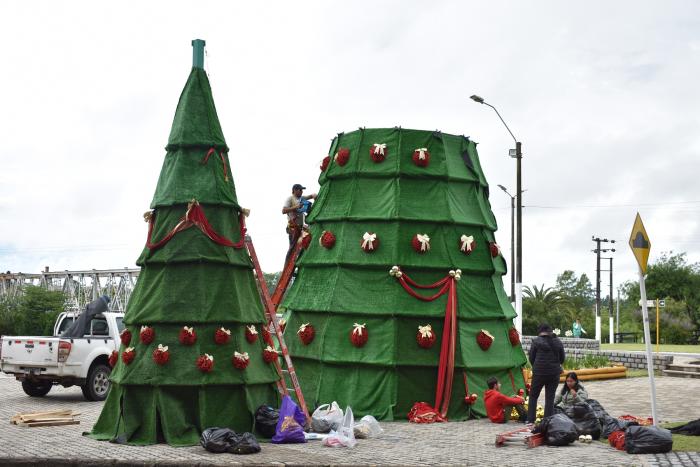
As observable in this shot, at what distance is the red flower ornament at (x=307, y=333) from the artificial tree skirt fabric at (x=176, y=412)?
11.3 feet

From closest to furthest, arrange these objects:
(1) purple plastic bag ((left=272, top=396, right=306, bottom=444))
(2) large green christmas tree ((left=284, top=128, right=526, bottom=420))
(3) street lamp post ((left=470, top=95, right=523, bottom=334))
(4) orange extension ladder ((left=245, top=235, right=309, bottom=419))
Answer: (1) purple plastic bag ((left=272, top=396, right=306, bottom=444))
(4) orange extension ladder ((left=245, top=235, right=309, bottom=419))
(2) large green christmas tree ((left=284, top=128, right=526, bottom=420))
(3) street lamp post ((left=470, top=95, right=523, bottom=334))

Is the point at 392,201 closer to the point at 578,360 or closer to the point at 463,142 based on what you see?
the point at 463,142

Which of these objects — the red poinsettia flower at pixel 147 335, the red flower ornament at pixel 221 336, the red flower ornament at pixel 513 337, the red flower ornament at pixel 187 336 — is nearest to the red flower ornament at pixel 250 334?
the red flower ornament at pixel 221 336

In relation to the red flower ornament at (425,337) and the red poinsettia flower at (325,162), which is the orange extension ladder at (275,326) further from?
the red poinsettia flower at (325,162)

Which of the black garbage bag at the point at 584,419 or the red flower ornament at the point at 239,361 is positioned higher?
the red flower ornament at the point at 239,361

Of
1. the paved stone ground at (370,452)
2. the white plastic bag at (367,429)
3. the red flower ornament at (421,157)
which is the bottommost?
the paved stone ground at (370,452)

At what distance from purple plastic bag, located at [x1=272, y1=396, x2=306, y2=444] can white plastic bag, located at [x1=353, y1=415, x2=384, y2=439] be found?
3.32 ft

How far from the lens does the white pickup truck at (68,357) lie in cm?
1902

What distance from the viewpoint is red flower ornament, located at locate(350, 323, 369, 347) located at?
626 inches

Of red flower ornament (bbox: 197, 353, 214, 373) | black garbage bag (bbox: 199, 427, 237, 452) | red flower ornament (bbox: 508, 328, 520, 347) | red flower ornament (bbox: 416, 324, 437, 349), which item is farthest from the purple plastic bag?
red flower ornament (bbox: 508, 328, 520, 347)

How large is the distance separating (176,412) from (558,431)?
243 inches

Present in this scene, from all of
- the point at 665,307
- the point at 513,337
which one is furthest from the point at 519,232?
the point at 665,307

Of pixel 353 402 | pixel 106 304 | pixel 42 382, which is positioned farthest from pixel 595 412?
pixel 42 382

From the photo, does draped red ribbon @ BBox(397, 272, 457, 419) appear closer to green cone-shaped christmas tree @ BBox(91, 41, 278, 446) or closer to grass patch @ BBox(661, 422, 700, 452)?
green cone-shaped christmas tree @ BBox(91, 41, 278, 446)
